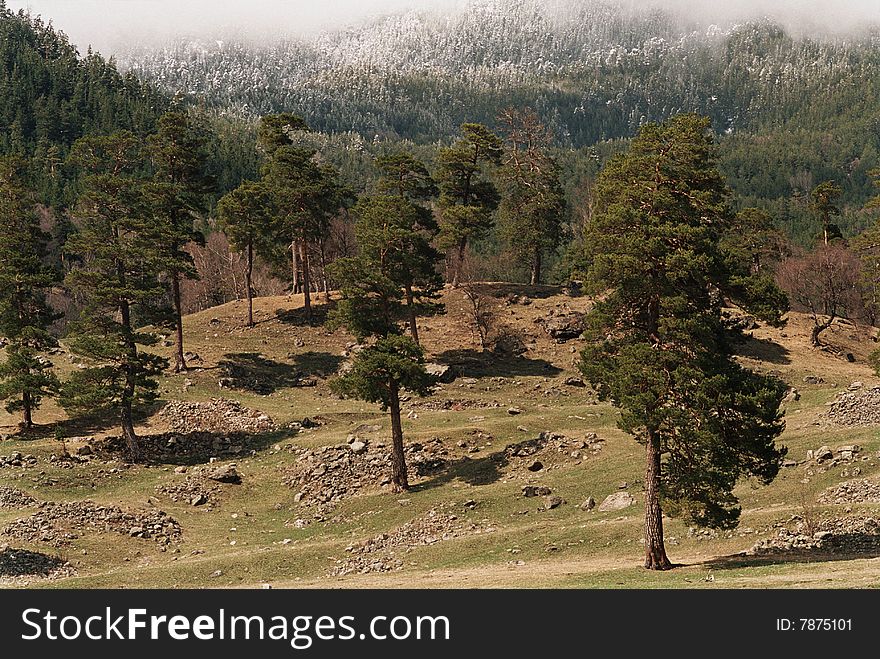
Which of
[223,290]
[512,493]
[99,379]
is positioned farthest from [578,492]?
[223,290]

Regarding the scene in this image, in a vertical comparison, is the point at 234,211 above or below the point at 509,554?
above

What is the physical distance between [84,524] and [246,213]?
36.0 m

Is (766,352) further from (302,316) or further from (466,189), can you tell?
(302,316)

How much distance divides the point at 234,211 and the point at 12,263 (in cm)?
2037

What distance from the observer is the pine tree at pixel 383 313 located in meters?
45.6

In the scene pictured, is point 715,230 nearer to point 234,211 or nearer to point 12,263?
point 12,263

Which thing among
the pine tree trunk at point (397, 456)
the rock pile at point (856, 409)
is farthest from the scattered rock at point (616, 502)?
the rock pile at point (856, 409)

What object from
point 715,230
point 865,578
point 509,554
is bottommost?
point 509,554

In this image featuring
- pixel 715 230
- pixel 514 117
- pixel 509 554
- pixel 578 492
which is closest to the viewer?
pixel 715 230

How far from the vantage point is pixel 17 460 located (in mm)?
49219

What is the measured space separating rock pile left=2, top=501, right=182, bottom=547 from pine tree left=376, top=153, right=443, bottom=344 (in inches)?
811

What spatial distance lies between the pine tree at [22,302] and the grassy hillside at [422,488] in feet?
9.95

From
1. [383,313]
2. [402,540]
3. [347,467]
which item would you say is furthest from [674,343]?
[347,467]
